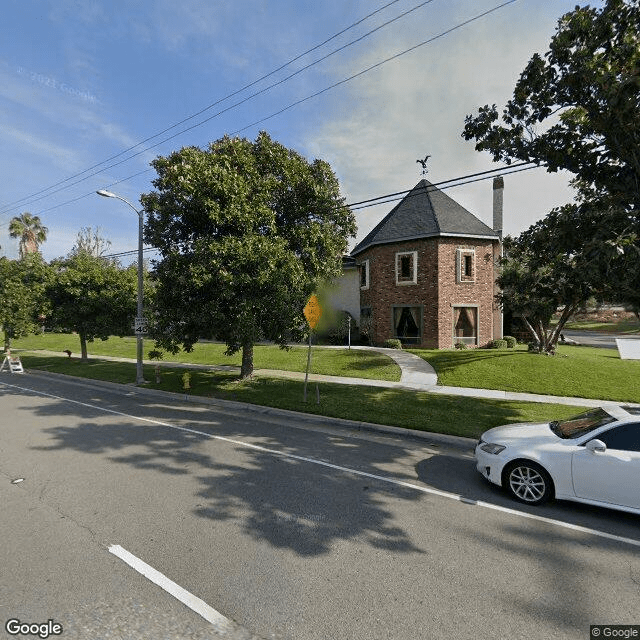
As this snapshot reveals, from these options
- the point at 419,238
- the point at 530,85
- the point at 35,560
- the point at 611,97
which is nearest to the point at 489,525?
the point at 35,560

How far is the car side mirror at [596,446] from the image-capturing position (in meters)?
4.75

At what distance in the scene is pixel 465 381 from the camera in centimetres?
1365

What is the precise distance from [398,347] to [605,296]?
12037 millimetres

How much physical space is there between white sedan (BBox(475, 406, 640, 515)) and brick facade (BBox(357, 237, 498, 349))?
1516 cm

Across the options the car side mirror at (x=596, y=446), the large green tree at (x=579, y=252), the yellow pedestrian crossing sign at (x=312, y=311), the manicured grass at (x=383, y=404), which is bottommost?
the manicured grass at (x=383, y=404)

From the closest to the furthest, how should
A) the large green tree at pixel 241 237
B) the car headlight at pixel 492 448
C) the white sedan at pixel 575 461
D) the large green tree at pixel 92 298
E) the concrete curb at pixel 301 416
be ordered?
1. the white sedan at pixel 575 461
2. the car headlight at pixel 492 448
3. the concrete curb at pixel 301 416
4. the large green tree at pixel 241 237
5. the large green tree at pixel 92 298

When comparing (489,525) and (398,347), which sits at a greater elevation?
(398,347)

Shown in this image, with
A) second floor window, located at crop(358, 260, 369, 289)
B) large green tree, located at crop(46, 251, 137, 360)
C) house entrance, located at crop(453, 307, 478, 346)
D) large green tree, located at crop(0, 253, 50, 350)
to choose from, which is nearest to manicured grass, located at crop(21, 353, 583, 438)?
large green tree, located at crop(46, 251, 137, 360)

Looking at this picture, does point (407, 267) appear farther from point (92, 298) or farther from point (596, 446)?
point (596, 446)

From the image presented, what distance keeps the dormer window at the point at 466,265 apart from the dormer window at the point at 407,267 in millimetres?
2317

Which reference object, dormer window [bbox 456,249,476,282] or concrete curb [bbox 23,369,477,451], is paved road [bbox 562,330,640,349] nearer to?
dormer window [bbox 456,249,476,282]

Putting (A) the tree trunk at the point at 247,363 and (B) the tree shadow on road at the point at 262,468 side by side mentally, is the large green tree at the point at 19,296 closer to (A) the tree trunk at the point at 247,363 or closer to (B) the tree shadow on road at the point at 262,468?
(A) the tree trunk at the point at 247,363

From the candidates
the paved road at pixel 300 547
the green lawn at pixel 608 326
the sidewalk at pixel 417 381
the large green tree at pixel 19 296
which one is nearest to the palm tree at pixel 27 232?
the large green tree at pixel 19 296

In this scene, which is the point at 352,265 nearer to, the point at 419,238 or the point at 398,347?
the point at 419,238
